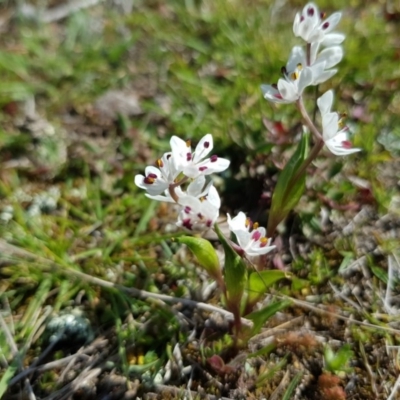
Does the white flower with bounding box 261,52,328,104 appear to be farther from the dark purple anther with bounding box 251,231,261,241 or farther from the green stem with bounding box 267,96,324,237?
the dark purple anther with bounding box 251,231,261,241

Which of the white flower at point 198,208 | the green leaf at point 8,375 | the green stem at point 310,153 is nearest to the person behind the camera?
the white flower at point 198,208

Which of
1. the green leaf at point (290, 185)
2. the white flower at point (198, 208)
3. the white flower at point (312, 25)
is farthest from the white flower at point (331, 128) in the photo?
the white flower at point (198, 208)

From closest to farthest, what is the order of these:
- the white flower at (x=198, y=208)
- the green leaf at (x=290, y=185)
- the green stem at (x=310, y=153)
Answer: the white flower at (x=198, y=208) → the green stem at (x=310, y=153) → the green leaf at (x=290, y=185)

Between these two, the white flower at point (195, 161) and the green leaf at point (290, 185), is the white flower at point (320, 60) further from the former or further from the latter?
the white flower at point (195, 161)

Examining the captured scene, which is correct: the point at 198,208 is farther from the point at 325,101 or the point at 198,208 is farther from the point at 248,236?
the point at 325,101

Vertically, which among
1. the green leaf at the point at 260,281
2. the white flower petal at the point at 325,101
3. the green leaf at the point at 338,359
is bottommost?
the green leaf at the point at 338,359

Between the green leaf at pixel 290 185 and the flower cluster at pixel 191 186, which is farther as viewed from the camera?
the green leaf at pixel 290 185

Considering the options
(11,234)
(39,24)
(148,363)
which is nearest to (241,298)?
(148,363)
